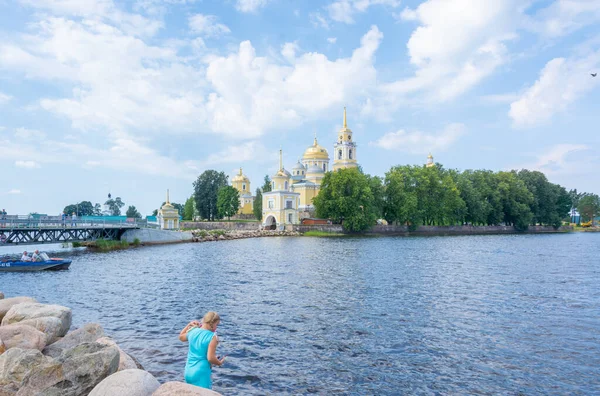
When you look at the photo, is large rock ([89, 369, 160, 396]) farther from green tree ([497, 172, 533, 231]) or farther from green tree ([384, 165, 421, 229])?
green tree ([497, 172, 533, 231])

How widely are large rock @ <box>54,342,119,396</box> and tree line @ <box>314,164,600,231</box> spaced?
7789 centimetres

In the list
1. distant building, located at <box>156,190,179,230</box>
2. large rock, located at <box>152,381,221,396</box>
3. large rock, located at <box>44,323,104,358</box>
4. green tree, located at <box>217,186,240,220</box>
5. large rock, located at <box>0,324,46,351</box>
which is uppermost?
green tree, located at <box>217,186,240,220</box>

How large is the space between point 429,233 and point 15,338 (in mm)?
90875

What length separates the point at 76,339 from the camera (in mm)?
11359

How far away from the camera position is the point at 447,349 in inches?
526

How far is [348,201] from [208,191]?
4083 cm

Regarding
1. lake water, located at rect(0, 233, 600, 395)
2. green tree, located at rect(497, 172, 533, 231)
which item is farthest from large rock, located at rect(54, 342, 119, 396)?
green tree, located at rect(497, 172, 533, 231)

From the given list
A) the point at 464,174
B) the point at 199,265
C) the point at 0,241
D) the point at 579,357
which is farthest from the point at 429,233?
the point at 579,357

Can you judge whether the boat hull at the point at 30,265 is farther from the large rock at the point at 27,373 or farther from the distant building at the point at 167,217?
the distant building at the point at 167,217

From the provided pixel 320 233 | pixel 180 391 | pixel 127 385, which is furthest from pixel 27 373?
pixel 320 233

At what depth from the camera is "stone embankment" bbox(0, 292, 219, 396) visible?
257 inches

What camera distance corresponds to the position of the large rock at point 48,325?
453 inches

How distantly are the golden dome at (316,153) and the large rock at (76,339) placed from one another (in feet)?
372

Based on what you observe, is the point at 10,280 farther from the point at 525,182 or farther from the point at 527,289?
the point at 525,182
